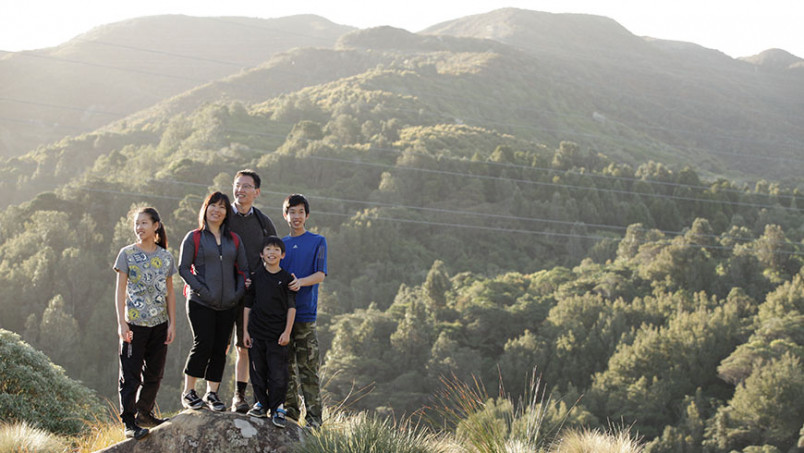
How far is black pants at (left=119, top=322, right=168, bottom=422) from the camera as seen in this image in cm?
565

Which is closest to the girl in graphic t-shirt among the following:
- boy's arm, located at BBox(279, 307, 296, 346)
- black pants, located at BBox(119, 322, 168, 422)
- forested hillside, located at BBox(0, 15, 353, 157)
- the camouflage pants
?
black pants, located at BBox(119, 322, 168, 422)

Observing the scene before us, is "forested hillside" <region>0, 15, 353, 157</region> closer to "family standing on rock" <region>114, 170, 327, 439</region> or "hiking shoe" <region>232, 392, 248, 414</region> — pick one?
"family standing on rock" <region>114, 170, 327, 439</region>

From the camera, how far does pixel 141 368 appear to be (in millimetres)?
5781

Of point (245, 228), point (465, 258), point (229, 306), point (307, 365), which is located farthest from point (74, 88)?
point (307, 365)

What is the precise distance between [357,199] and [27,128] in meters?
83.6

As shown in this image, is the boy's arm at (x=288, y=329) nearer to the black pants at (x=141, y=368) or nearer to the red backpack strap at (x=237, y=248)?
the red backpack strap at (x=237, y=248)

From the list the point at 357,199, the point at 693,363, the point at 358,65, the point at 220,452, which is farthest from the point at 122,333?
the point at 358,65

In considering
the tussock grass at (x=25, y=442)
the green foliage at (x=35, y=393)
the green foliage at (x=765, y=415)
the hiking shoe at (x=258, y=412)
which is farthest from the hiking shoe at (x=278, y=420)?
the green foliage at (x=765, y=415)

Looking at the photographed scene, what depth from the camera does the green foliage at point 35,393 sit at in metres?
8.38

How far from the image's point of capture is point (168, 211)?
60.7m

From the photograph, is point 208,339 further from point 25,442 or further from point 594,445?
point 594,445

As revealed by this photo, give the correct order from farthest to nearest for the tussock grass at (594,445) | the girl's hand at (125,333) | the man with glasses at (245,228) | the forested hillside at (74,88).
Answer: the forested hillside at (74,88) < the tussock grass at (594,445) < the man with glasses at (245,228) < the girl's hand at (125,333)

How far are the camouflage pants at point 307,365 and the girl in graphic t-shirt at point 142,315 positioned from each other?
1.04 meters

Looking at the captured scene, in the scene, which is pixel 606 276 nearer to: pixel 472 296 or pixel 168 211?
pixel 472 296
